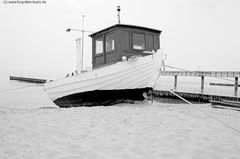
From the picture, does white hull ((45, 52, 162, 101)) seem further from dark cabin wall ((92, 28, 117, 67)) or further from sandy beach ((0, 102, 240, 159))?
sandy beach ((0, 102, 240, 159))

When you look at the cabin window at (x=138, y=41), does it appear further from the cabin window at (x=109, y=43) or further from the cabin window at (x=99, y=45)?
the cabin window at (x=99, y=45)

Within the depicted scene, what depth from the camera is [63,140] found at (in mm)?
4285

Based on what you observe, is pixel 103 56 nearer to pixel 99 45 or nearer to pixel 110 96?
pixel 99 45

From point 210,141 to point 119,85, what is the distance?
5.10 meters

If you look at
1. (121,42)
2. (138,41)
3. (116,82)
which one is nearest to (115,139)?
(116,82)

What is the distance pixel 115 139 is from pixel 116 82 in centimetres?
479

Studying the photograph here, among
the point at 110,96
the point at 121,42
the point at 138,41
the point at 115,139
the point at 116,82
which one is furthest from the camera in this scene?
the point at 138,41

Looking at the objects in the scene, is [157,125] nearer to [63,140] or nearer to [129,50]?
[63,140]

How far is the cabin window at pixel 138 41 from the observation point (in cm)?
987

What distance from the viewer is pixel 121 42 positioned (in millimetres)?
9500

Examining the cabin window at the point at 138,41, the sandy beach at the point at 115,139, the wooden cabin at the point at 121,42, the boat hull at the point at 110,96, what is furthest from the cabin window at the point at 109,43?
the sandy beach at the point at 115,139

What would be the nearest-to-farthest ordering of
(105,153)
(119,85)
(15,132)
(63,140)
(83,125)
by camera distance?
(105,153) < (63,140) < (15,132) < (83,125) < (119,85)

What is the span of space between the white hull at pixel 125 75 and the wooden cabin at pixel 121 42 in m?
0.68

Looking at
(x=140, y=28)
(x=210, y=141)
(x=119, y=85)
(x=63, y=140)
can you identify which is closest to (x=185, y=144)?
(x=210, y=141)
